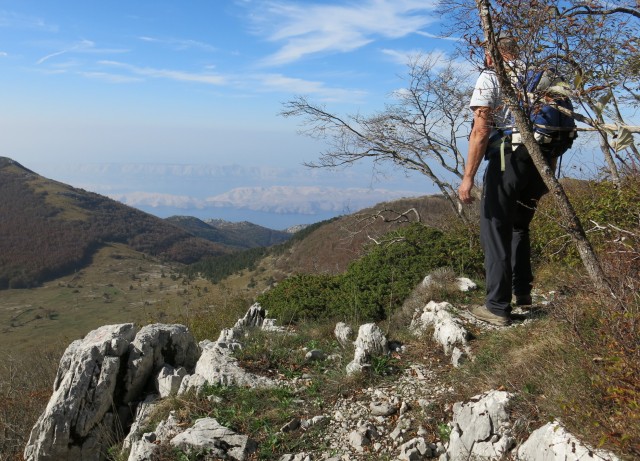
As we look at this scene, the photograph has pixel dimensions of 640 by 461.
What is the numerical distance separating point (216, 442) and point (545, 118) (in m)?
3.97

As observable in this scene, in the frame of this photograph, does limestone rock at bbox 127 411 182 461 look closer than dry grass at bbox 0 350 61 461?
Yes

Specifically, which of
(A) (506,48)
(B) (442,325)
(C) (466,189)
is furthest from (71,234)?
(A) (506,48)

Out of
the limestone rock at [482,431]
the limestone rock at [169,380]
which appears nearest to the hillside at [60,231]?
the limestone rock at [169,380]

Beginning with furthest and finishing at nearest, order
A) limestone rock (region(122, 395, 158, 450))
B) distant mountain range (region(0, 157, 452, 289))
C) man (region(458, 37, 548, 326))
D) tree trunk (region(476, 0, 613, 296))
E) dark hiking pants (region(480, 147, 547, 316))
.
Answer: distant mountain range (region(0, 157, 452, 289)) → limestone rock (region(122, 395, 158, 450)) → dark hiking pants (region(480, 147, 547, 316)) → man (region(458, 37, 548, 326)) → tree trunk (region(476, 0, 613, 296))

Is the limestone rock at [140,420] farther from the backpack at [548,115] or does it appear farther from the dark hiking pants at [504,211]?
the backpack at [548,115]

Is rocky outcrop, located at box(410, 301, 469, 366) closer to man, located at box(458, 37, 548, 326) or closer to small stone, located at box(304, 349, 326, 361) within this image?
man, located at box(458, 37, 548, 326)

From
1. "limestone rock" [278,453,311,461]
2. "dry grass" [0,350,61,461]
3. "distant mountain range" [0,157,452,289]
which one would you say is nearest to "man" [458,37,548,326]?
"limestone rock" [278,453,311,461]

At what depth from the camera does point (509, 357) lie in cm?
399

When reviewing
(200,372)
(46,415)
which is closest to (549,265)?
(200,372)

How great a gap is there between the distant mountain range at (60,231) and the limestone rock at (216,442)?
80.6 meters

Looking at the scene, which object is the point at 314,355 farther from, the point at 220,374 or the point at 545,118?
the point at 545,118

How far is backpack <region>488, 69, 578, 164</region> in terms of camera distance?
366 centimetres

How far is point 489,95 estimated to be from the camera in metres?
4.06

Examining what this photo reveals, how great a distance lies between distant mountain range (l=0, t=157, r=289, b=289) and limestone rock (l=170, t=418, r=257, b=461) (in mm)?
80638
